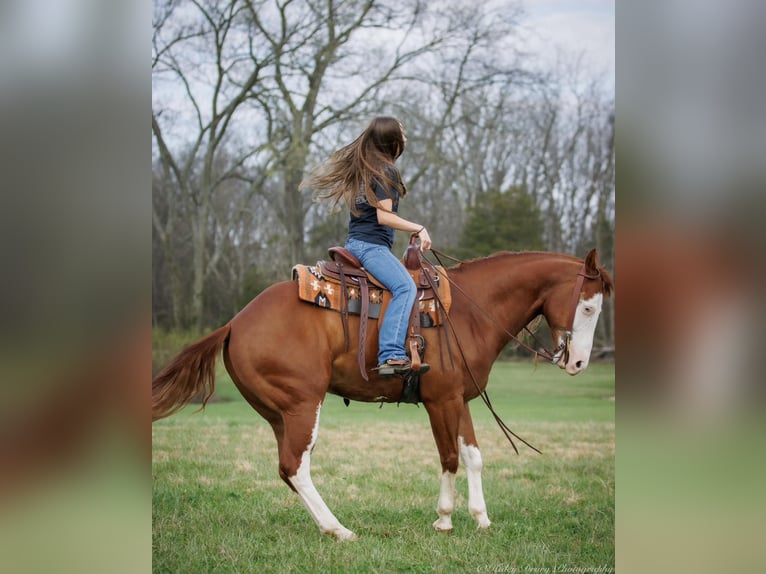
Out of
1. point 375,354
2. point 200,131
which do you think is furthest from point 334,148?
point 375,354

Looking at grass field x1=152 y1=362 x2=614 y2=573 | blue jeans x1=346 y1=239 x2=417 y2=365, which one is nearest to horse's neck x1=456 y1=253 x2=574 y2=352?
blue jeans x1=346 y1=239 x2=417 y2=365

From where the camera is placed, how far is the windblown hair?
14.5 ft

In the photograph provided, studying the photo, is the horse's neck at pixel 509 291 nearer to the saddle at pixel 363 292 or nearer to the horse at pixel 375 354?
the horse at pixel 375 354

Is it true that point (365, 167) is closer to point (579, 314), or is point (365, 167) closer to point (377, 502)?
point (579, 314)

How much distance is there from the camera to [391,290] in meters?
4.41

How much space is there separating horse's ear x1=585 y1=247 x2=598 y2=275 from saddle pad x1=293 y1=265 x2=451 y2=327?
2.78ft

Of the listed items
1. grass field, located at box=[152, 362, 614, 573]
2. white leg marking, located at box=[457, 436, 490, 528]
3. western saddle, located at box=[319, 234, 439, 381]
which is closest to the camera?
grass field, located at box=[152, 362, 614, 573]

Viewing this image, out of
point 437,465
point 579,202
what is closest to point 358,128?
point 579,202

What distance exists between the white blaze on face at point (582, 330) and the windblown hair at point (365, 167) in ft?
4.18

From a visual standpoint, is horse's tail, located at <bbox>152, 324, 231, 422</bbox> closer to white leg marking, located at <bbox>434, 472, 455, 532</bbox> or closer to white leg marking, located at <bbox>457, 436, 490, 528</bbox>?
white leg marking, located at <bbox>434, 472, 455, 532</bbox>

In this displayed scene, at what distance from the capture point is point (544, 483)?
243 inches
